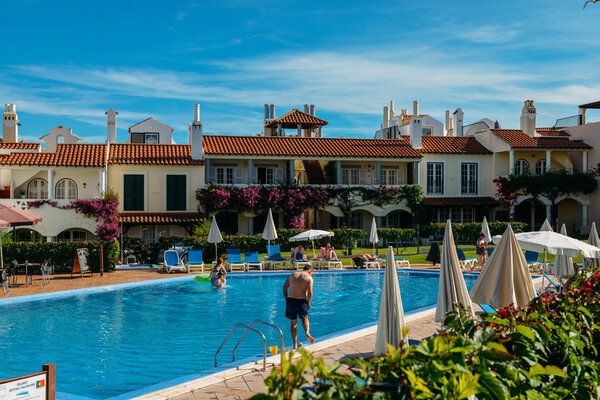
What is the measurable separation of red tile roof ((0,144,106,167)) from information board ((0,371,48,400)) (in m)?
27.2

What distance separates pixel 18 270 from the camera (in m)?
22.6

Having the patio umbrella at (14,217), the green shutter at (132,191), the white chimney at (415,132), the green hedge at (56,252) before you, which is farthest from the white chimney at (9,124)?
the white chimney at (415,132)

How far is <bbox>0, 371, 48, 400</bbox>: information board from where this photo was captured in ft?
19.0

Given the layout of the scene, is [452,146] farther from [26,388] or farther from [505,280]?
[26,388]

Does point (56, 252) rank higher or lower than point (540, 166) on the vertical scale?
lower

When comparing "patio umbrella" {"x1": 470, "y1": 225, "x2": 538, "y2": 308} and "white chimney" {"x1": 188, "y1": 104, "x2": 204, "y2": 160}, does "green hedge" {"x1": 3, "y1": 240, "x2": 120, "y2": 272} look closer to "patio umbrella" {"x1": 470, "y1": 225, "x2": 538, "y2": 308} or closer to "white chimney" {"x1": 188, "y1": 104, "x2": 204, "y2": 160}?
"white chimney" {"x1": 188, "y1": 104, "x2": 204, "y2": 160}

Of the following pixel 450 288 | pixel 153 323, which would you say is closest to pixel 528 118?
pixel 153 323

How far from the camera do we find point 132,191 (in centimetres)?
3406

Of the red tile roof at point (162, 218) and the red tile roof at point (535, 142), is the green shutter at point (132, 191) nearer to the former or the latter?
the red tile roof at point (162, 218)

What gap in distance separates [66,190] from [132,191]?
12.1 ft

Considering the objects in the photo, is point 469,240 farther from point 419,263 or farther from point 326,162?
point 326,162

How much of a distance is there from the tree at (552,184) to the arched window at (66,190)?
27.7m

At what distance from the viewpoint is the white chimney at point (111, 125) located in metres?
36.7

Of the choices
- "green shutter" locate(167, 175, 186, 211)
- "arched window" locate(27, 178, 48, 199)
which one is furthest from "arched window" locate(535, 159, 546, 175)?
"arched window" locate(27, 178, 48, 199)
